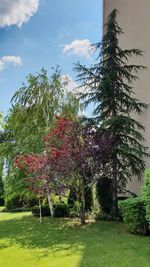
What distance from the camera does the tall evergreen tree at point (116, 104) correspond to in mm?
11266

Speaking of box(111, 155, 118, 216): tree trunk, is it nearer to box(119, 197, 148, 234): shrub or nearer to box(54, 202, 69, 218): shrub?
box(54, 202, 69, 218): shrub

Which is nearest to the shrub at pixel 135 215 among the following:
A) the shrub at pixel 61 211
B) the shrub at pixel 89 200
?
the shrub at pixel 89 200

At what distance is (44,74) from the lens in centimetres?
1368

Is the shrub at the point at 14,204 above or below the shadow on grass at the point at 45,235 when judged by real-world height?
above

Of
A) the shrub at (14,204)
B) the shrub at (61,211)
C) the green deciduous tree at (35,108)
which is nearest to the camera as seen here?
the shrub at (61,211)

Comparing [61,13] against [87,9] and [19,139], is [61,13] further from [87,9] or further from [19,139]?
[19,139]

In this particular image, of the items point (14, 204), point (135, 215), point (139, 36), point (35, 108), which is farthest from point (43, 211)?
point (139, 36)

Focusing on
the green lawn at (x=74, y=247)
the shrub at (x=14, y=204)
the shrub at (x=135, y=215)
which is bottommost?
the green lawn at (x=74, y=247)

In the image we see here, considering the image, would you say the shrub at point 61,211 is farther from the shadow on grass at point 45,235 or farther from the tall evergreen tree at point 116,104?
the tall evergreen tree at point 116,104

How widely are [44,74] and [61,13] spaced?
2.60 meters

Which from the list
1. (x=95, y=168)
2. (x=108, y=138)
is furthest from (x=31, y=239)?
(x=108, y=138)

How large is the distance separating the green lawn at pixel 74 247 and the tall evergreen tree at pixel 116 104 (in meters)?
2.28

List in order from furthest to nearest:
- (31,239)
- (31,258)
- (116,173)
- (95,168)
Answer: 1. (116,173)
2. (95,168)
3. (31,239)
4. (31,258)

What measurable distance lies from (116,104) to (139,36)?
297 cm
